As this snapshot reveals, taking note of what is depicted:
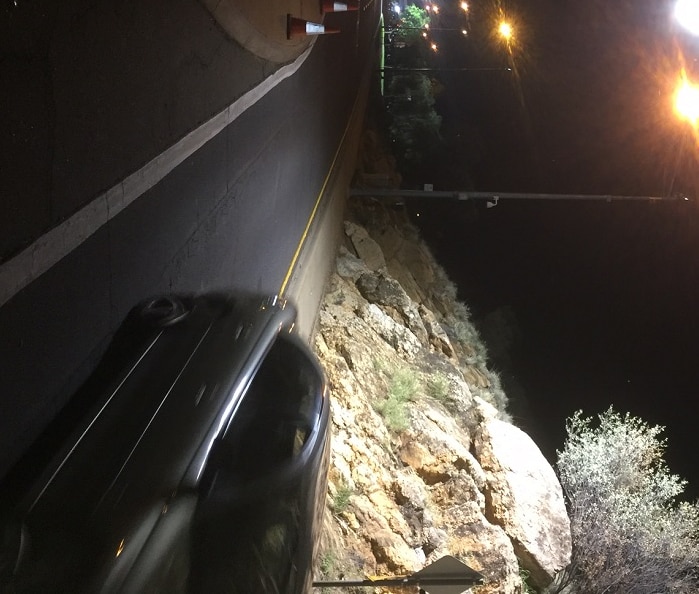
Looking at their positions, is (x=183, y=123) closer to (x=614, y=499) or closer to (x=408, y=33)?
(x=614, y=499)

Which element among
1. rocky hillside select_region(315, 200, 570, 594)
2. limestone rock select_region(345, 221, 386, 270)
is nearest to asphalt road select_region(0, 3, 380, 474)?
rocky hillside select_region(315, 200, 570, 594)

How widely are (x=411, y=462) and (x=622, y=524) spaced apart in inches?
199

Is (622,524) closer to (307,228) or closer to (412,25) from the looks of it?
(307,228)

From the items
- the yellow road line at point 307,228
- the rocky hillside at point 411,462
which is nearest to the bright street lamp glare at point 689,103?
the rocky hillside at point 411,462

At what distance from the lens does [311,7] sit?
7.55 metres

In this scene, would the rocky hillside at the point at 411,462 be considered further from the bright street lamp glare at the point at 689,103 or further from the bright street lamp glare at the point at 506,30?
the bright street lamp glare at the point at 506,30

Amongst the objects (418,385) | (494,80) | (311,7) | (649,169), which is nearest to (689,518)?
(418,385)

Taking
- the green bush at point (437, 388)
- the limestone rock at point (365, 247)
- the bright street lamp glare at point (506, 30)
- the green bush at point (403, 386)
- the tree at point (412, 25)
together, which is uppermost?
the tree at point (412, 25)

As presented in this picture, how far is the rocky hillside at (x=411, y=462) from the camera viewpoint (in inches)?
240

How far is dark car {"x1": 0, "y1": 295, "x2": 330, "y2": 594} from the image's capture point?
1.83 meters

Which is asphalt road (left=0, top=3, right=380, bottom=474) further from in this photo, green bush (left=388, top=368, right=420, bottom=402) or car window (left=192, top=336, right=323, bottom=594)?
green bush (left=388, top=368, right=420, bottom=402)

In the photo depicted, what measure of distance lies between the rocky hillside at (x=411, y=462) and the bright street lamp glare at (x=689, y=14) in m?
8.14

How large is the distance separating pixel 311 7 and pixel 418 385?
496 centimetres

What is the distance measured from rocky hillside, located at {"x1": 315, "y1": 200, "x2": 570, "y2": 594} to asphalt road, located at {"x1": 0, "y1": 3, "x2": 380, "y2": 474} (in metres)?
1.77
